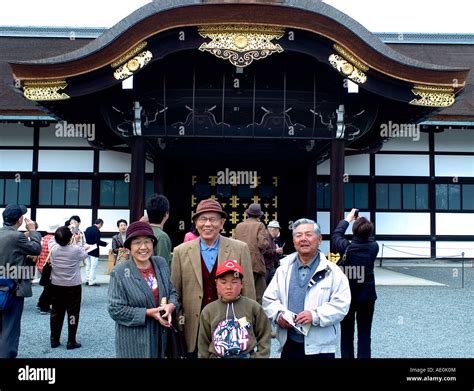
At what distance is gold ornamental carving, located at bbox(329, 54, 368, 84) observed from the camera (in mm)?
9961

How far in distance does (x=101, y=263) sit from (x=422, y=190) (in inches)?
402

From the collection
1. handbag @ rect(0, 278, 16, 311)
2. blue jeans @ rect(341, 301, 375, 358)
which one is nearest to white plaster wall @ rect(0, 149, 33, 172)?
handbag @ rect(0, 278, 16, 311)

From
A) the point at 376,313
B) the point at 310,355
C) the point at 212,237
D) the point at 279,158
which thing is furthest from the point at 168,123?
the point at 310,355

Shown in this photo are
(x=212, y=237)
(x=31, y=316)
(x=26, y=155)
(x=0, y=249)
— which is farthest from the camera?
(x=26, y=155)

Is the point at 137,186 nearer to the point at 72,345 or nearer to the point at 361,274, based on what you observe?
the point at 72,345

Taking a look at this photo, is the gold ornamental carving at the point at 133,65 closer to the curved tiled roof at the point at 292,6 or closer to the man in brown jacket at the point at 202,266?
the curved tiled roof at the point at 292,6

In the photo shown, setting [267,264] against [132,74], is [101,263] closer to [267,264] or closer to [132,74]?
[132,74]

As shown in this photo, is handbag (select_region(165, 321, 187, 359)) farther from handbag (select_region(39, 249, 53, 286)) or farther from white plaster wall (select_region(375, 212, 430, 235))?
white plaster wall (select_region(375, 212, 430, 235))

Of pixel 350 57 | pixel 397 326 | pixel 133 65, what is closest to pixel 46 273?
pixel 133 65

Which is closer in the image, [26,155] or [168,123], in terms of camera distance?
[168,123]

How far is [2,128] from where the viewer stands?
15.1 meters

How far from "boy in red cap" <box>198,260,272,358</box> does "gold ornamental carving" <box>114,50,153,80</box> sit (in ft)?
23.8

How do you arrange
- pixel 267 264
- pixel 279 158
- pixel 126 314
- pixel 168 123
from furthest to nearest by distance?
pixel 279 158, pixel 168 123, pixel 267 264, pixel 126 314

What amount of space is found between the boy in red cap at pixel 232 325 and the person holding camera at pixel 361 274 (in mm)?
1997
